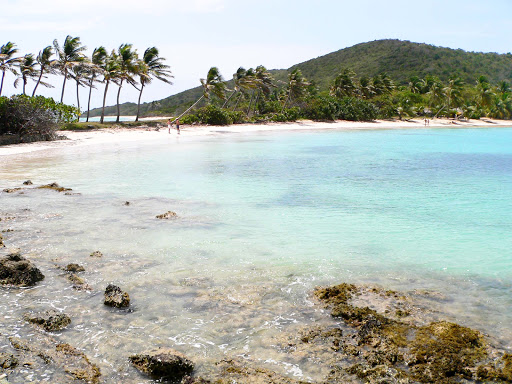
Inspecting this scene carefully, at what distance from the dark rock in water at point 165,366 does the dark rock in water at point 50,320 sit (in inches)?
52.4

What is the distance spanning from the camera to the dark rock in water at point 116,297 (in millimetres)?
5809

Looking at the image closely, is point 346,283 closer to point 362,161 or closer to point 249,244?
point 249,244

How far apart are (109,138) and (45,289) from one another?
1188 inches

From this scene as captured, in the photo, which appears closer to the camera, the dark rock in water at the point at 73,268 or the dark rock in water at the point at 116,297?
the dark rock in water at the point at 116,297

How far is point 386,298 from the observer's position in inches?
242

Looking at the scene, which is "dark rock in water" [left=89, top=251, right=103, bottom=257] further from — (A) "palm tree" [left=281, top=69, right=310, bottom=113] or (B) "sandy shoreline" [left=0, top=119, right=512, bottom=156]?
(A) "palm tree" [left=281, top=69, right=310, bottom=113]

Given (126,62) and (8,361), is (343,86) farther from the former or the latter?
(8,361)

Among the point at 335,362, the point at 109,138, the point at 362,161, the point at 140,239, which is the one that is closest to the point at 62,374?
the point at 335,362

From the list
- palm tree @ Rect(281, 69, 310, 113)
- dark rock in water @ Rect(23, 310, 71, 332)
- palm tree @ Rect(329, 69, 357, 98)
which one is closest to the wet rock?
dark rock in water @ Rect(23, 310, 71, 332)

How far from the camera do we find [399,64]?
4181 inches

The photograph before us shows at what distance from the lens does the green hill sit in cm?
9906

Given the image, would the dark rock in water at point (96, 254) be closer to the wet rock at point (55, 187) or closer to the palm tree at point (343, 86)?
the wet rock at point (55, 187)

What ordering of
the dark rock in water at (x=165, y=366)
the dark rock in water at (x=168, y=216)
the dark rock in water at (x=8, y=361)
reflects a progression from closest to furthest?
the dark rock in water at (x=8, y=361) < the dark rock in water at (x=165, y=366) < the dark rock in water at (x=168, y=216)

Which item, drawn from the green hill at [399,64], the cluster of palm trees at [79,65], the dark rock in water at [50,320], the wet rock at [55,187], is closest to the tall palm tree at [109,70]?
the cluster of palm trees at [79,65]
